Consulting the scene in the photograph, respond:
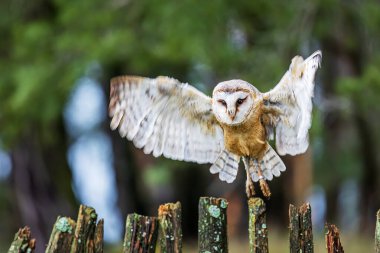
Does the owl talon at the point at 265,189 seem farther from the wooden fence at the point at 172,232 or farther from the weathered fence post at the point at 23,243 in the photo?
the weathered fence post at the point at 23,243

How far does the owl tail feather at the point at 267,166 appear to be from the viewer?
3943 mm

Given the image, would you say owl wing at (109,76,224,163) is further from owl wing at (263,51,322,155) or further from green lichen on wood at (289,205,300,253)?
green lichen on wood at (289,205,300,253)

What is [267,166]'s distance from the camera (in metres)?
3.99

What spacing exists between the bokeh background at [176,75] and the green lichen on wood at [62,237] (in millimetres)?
4050

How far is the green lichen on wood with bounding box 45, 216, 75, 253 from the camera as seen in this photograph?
327cm

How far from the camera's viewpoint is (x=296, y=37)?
820cm

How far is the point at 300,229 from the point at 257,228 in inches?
7.2

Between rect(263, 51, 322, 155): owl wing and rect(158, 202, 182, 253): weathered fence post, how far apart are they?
2.60 ft

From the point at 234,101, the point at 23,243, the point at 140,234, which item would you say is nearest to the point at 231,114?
the point at 234,101

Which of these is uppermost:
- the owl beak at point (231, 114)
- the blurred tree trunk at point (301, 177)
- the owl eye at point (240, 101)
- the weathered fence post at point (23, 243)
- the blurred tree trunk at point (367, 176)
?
the blurred tree trunk at point (301, 177)

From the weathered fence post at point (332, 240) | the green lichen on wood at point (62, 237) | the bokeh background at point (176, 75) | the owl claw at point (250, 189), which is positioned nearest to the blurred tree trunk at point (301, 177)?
the bokeh background at point (176, 75)

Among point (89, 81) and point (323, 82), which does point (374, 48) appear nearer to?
point (323, 82)

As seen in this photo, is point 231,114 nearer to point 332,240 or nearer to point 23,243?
point 332,240

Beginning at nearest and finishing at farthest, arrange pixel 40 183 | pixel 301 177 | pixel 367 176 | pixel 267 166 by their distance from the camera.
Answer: pixel 267 166 < pixel 367 176 < pixel 301 177 < pixel 40 183
